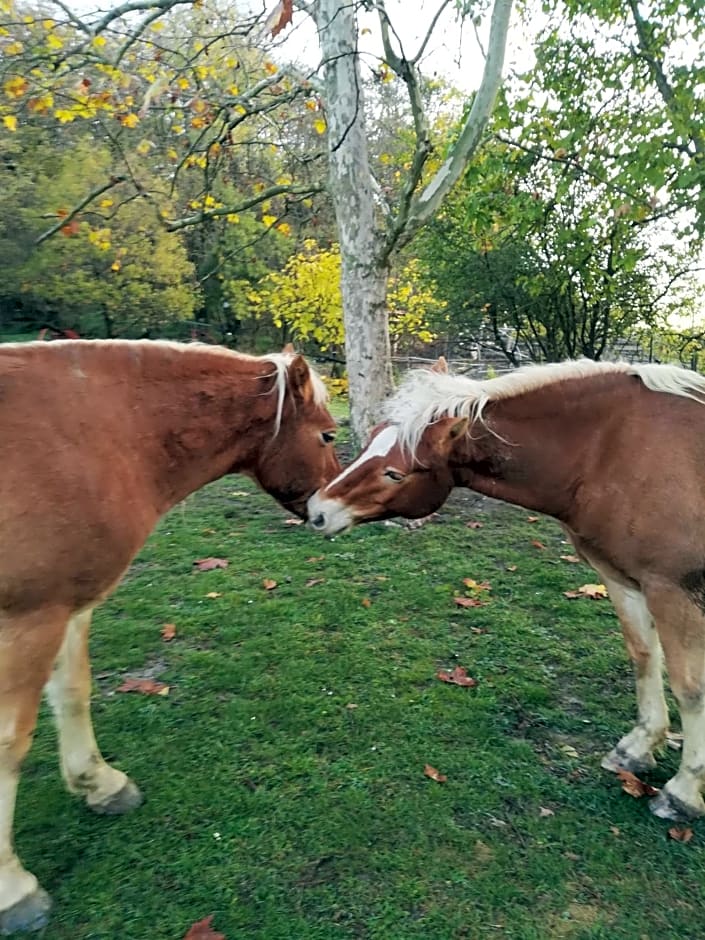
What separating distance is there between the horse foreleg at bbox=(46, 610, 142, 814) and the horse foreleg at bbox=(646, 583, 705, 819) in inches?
90.8

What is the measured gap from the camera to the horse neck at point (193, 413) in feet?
8.73

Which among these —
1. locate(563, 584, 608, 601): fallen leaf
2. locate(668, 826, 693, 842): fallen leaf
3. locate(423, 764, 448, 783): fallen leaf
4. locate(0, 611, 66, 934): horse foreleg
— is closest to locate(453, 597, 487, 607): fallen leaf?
locate(563, 584, 608, 601): fallen leaf

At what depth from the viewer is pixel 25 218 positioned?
50.7 ft

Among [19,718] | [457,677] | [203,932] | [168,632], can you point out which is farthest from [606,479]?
[168,632]

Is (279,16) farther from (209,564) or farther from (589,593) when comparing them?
(589,593)

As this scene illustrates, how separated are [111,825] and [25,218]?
16.1 meters

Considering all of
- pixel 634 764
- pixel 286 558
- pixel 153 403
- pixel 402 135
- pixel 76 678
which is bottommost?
pixel 286 558

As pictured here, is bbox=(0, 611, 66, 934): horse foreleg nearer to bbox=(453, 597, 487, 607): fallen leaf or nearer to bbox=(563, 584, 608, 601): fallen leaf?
bbox=(453, 597, 487, 607): fallen leaf

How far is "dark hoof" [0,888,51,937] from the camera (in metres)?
2.27

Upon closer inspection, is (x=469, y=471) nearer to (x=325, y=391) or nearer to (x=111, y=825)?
(x=325, y=391)

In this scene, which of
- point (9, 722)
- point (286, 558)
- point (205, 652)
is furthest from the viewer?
point (286, 558)

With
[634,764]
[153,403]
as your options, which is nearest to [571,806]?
[634,764]

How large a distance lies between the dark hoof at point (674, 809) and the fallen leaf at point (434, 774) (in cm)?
89

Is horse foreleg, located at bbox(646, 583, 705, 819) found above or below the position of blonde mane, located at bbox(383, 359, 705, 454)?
below
